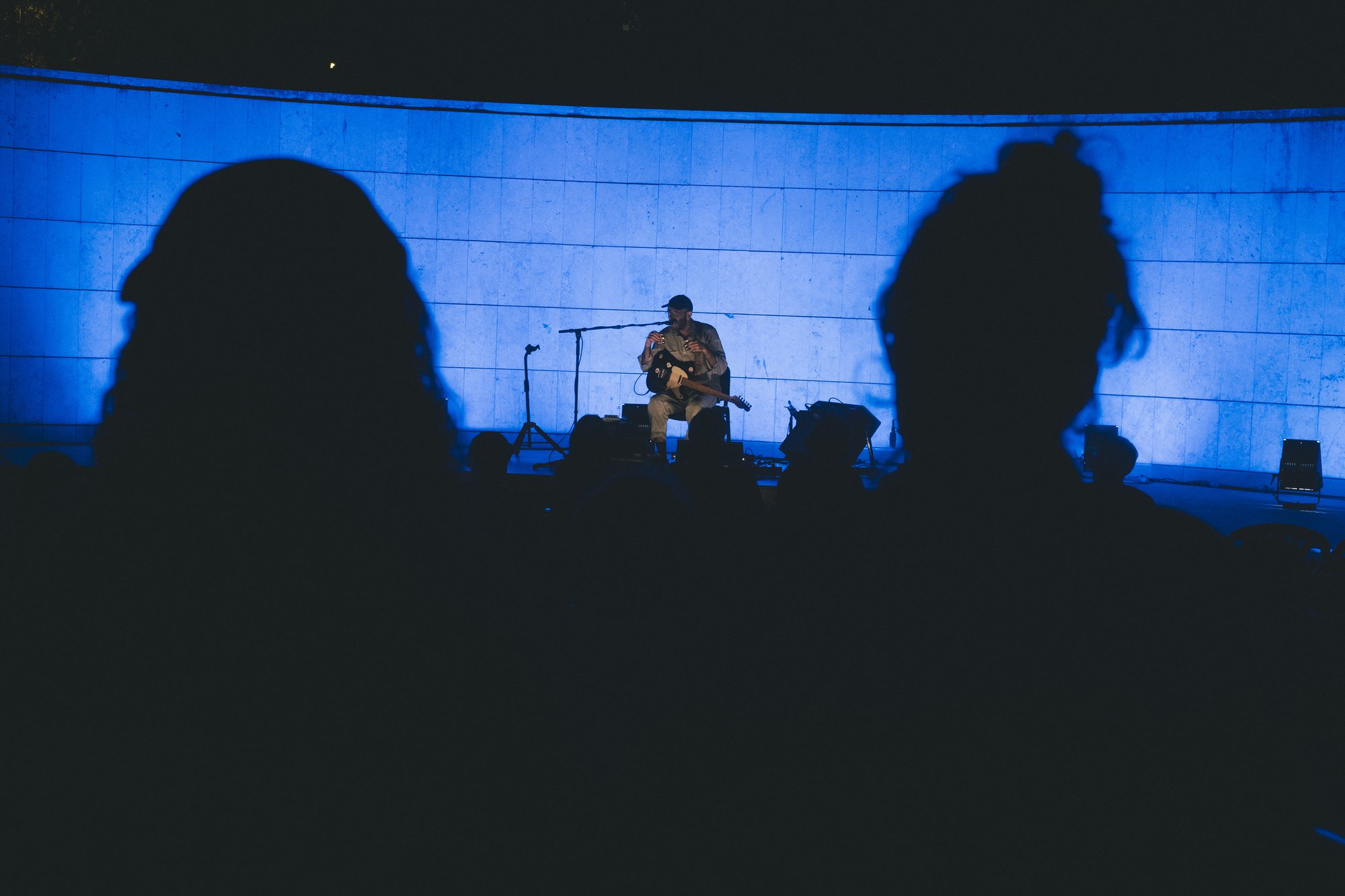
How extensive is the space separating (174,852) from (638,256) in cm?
1180

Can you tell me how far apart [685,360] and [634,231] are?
11.3ft

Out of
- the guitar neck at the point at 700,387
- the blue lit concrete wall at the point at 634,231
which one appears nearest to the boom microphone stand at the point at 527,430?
the blue lit concrete wall at the point at 634,231

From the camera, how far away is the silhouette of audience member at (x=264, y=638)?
25.4 inches

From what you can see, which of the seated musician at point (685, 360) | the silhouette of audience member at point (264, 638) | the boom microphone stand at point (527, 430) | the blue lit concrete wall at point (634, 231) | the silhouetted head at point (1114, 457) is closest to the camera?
the silhouette of audience member at point (264, 638)

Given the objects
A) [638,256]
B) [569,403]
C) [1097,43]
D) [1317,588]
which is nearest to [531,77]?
[638,256]

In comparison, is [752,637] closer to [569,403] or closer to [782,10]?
[569,403]

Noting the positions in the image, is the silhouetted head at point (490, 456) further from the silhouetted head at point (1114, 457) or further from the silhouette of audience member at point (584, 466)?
Result: the silhouetted head at point (1114, 457)

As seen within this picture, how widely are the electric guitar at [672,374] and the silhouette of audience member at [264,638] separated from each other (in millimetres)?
8571

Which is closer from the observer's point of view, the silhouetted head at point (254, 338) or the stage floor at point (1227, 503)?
the silhouetted head at point (254, 338)

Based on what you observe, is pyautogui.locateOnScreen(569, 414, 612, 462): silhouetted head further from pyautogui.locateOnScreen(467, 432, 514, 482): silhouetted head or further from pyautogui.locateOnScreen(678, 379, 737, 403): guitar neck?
pyautogui.locateOnScreen(678, 379, 737, 403): guitar neck

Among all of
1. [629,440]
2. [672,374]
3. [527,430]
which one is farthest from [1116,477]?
[527,430]

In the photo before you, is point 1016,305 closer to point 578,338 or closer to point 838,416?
point 838,416

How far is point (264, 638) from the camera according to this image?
0.67 metres

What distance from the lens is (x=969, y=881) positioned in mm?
743
